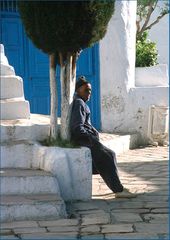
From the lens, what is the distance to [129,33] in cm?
1026

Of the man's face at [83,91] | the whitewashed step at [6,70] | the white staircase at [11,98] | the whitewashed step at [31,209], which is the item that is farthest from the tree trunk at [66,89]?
the whitewashed step at [31,209]

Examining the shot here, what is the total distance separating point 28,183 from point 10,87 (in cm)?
167

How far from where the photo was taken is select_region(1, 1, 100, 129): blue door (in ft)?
31.9

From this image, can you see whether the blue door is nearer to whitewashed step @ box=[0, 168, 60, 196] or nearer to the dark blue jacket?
the dark blue jacket

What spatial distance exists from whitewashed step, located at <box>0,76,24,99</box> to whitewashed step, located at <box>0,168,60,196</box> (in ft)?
4.74

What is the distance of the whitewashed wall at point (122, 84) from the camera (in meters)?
10.1

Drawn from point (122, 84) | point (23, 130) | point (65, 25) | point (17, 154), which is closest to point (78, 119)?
point (23, 130)

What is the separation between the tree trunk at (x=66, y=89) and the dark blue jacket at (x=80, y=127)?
6 centimetres

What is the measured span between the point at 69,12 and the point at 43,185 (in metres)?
1.95

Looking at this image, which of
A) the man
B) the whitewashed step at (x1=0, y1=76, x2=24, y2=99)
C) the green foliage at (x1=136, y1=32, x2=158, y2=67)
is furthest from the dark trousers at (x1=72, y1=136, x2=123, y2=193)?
the green foliage at (x1=136, y1=32, x2=158, y2=67)

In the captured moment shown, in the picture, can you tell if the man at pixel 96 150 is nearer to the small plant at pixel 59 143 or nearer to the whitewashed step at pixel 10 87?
the small plant at pixel 59 143

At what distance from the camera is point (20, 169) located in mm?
5922

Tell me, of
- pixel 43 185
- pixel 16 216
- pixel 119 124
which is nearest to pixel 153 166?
pixel 119 124

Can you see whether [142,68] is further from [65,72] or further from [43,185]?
[43,185]
